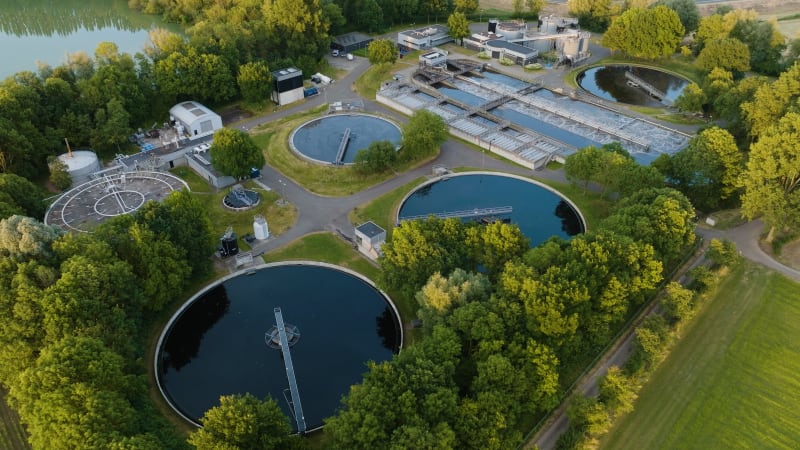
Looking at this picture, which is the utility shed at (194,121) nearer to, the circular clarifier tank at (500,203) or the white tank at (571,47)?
the circular clarifier tank at (500,203)

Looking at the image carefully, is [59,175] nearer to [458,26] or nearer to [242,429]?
[242,429]

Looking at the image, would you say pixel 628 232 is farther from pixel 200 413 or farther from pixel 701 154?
pixel 200 413

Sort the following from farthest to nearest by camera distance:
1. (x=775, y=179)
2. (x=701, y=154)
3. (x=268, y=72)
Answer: (x=268, y=72) → (x=701, y=154) → (x=775, y=179)

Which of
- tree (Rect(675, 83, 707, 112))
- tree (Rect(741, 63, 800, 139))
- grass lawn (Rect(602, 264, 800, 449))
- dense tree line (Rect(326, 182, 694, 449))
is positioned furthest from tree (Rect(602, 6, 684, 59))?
grass lawn (Rect(602, 264, 800, 449))

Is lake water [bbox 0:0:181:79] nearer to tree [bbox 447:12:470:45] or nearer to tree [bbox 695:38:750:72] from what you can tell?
tree [bbox 447:12:470:45]

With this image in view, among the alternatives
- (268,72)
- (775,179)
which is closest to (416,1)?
(268,72)

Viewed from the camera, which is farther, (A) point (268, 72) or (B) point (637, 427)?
(A) point (268, 72)

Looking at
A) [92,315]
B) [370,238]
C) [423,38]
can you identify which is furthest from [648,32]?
[92,315]
